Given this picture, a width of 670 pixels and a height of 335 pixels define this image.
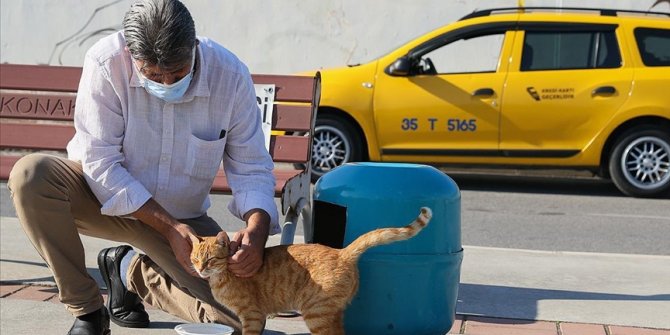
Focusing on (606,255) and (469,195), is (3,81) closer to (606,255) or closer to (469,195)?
(606,255)

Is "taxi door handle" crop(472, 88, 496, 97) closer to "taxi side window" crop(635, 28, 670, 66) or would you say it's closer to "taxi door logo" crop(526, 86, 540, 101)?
"taxi door logo" crop(526, 86, 540, 101)

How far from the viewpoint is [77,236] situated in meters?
4.01

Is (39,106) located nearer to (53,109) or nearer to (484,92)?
(53,109)

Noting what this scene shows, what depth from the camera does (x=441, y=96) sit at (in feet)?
33.3

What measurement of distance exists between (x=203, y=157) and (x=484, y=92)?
6.34 m

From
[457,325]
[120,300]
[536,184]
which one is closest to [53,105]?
[120,300]

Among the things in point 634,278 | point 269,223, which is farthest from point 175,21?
point 634,278

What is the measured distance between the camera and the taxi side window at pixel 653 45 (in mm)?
10133

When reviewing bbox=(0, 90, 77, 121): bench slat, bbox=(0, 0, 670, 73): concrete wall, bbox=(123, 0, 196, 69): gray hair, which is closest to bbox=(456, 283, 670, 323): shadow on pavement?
bbox=(123, 0, 196, 69): gray hair

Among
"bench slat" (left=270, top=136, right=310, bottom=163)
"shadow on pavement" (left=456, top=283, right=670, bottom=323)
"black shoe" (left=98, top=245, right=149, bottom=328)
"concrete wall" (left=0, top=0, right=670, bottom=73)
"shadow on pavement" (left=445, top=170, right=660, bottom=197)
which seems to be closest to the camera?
"black shoe" (left=98, top=245, right=149, bottom=328)

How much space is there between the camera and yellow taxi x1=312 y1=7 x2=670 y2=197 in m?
10.0

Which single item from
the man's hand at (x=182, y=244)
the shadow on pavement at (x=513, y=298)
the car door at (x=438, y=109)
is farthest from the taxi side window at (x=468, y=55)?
the man's hand at (x=182, y=244)

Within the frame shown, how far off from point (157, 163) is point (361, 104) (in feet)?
20.9

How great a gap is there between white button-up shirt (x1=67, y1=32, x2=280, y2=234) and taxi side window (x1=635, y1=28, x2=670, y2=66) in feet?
22.3
